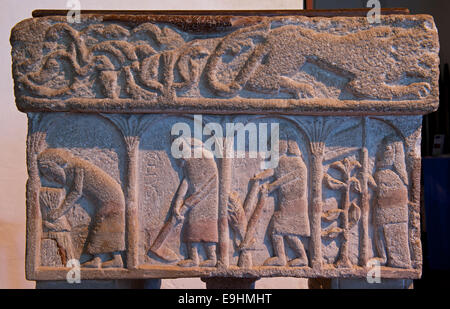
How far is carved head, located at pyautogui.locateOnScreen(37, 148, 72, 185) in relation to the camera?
195 centimetres

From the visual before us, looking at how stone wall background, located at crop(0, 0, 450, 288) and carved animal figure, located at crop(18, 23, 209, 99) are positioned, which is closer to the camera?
carved animal figure, located at crop(18, 23, 209, 99)

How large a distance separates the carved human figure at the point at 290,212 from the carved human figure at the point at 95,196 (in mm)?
764

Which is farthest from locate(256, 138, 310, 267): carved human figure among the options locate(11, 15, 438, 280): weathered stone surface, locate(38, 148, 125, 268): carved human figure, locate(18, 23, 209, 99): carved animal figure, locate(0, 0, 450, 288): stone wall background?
locate(0, 0, 450, 288): stone wall background

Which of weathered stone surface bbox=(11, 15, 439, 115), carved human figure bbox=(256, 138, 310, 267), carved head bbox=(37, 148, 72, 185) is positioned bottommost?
carved human figure bbox=(256, 138, 310, 267)

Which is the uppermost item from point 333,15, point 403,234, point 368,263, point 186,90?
point 333,15

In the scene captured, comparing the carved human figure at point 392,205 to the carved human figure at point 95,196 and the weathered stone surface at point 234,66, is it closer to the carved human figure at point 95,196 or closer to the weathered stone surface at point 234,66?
the weathered stone surface at point 234,66

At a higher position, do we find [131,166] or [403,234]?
[131,166]

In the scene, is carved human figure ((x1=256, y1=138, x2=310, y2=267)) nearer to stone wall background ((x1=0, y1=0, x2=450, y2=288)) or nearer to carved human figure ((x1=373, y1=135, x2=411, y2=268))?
carved human figure ((x1=373, y1=135, x2=411, y2=268))

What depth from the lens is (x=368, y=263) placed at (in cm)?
199

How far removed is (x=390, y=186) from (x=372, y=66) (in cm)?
62

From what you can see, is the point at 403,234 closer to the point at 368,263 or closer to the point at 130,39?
the point at 368,263

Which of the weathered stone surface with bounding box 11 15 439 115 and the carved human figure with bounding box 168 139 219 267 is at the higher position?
the weathered stone surface with bounding box 11 15 439 115

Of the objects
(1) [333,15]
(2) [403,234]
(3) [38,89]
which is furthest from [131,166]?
(2) [403,234]
